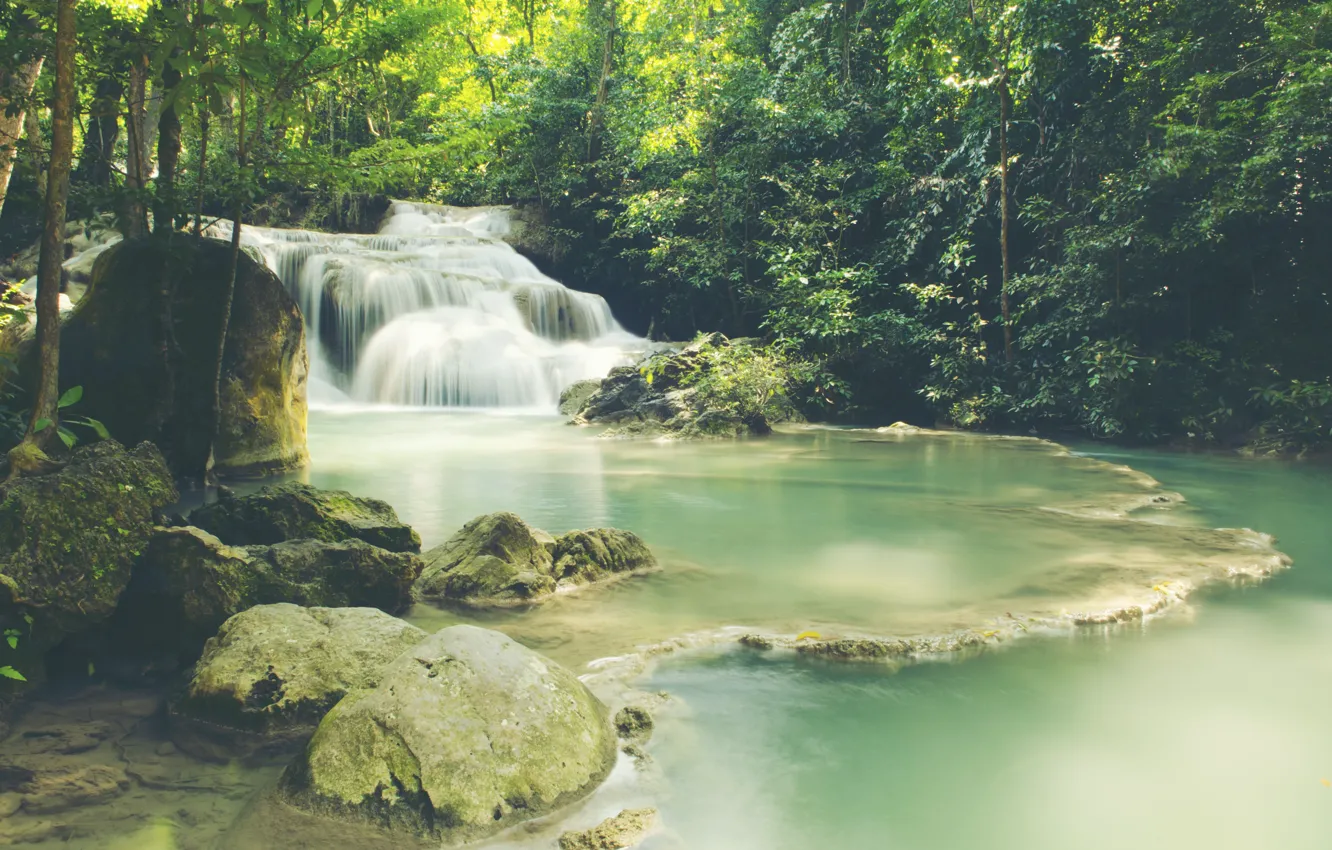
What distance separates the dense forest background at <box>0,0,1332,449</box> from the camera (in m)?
6.50

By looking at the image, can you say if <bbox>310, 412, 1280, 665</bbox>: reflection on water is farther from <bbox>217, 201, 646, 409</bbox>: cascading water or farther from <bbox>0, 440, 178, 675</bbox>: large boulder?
<bbox>217, 201, 646, 409</bbox>: cascading water

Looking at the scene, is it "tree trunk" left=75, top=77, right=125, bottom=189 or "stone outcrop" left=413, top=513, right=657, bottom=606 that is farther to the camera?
"tree trunk" left=75, top=77, right=125, bottom=189

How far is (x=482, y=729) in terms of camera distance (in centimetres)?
246

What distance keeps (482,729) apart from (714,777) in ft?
2.38

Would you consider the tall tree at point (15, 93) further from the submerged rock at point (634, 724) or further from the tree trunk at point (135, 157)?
the submerged rock at point (634, 724)

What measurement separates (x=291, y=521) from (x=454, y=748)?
2.67 meters

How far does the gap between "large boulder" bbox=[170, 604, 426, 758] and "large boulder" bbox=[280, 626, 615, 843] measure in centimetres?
36

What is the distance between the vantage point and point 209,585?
3385mm

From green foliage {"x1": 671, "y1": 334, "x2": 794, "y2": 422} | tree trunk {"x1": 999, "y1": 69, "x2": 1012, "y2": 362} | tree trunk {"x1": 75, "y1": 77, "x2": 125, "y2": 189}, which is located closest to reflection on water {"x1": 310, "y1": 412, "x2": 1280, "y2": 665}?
green foliage {"x1": 671, "y1": 334, "x2": 794, "y2": 422}

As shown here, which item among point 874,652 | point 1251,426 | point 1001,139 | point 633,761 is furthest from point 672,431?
point 633,761

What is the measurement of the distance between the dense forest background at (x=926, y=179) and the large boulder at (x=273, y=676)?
9.07ft

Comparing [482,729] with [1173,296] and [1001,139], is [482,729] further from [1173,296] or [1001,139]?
[1001,139]

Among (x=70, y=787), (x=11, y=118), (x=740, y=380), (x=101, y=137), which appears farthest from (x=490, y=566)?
(x=101, y=137)

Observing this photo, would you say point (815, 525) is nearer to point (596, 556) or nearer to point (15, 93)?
point (596, 556)
